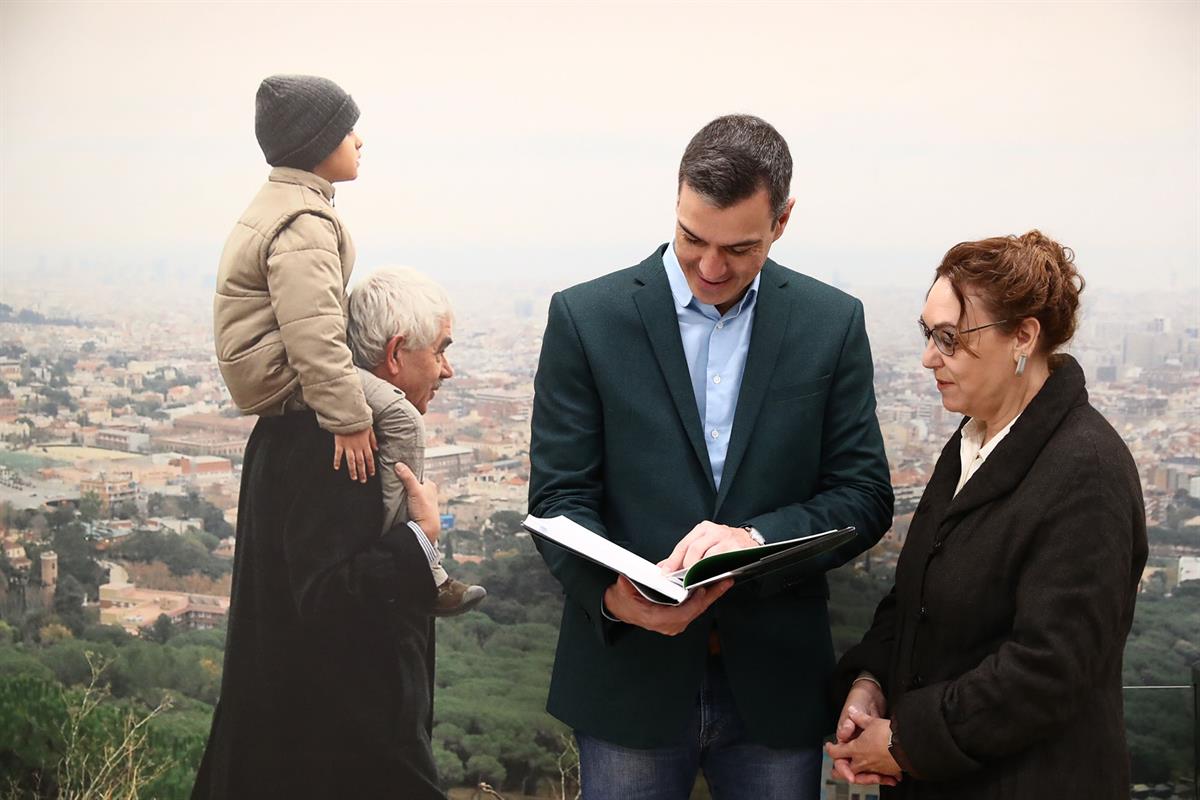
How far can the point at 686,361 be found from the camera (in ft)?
6.68

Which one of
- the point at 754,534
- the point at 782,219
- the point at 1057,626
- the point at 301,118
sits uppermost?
the point at 301,118

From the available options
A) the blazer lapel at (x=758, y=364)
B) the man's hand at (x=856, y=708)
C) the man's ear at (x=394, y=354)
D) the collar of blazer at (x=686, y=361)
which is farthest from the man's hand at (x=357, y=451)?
the man's hand at (x=856, y=708)

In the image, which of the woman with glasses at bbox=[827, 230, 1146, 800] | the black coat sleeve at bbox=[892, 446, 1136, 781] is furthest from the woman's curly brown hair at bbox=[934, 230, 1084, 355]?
the black coat sleeve at bbox=[892, 446, 1136, 781]

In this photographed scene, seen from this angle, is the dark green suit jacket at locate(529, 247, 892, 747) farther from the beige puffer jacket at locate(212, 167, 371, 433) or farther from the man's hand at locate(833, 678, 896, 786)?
the beige puffer jacket at locate(212, 167, 371, 433)

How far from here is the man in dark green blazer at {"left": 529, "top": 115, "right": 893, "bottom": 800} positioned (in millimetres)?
2000

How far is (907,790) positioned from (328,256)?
1.81 metres

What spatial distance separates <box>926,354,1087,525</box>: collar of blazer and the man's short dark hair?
0.58 meters

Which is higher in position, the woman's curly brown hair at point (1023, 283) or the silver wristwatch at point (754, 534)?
the woman's curly brown hair at point (1023, 283)

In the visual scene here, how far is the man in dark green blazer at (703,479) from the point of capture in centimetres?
200

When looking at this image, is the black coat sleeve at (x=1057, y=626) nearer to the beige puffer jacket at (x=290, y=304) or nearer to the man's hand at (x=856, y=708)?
the man's hand at (x=856, y=708)

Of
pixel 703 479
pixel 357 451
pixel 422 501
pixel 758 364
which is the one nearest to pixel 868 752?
pixel 703 479

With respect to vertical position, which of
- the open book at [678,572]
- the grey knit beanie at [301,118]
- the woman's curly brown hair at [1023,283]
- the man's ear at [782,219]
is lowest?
the open book at [678,572]

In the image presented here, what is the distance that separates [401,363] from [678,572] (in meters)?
1.24

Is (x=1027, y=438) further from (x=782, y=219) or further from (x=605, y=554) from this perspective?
(x=605, y=554)
